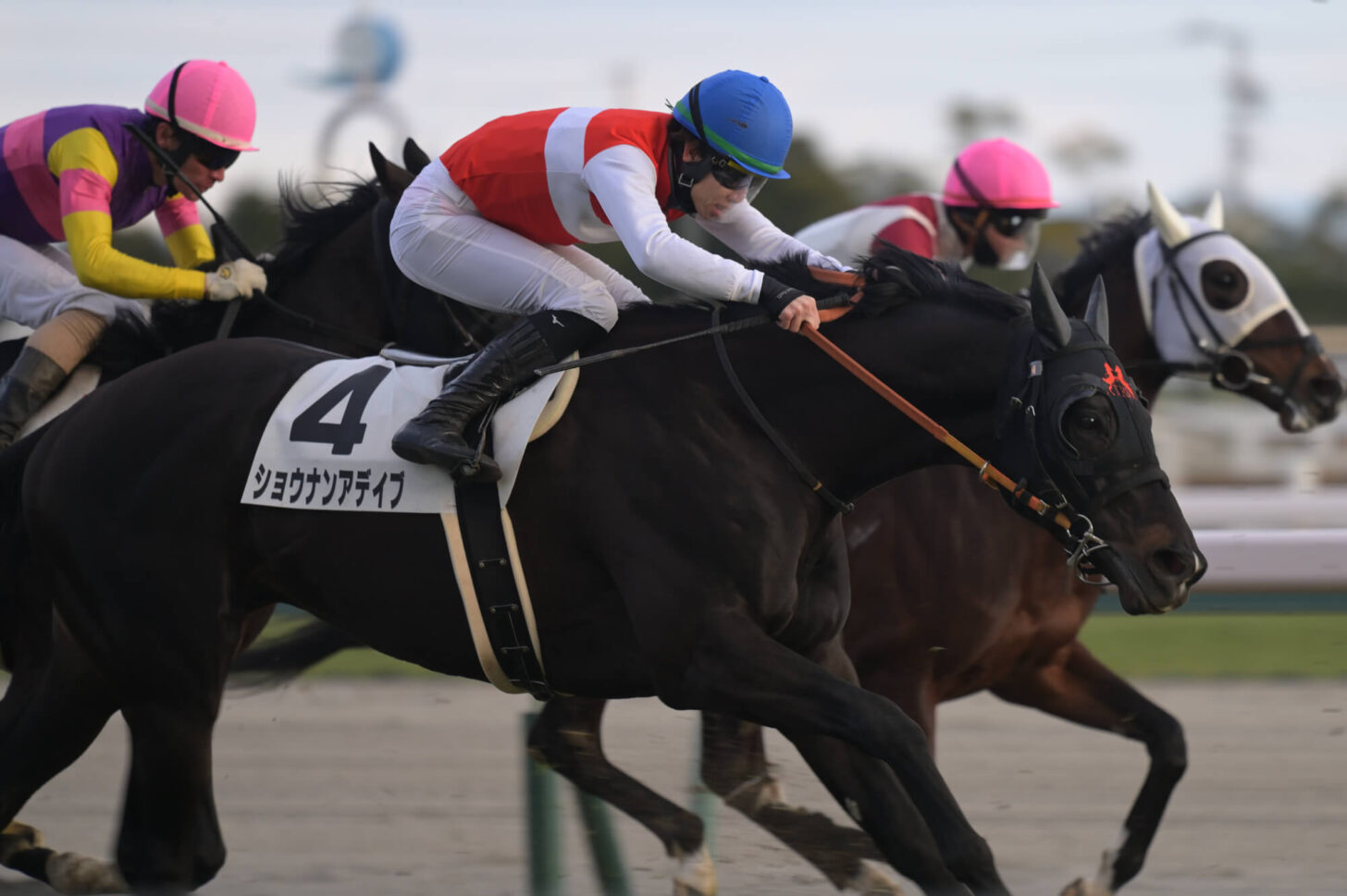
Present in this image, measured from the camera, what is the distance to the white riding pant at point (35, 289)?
4.49 m

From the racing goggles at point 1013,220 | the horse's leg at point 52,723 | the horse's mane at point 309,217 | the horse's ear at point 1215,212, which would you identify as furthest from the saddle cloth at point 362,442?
the horse's ear at point 1215,212

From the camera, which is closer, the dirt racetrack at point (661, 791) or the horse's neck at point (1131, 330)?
the dirt racetrack at point (661, 791)

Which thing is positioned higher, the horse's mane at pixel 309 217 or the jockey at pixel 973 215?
the horse's mane at pixel 309 217

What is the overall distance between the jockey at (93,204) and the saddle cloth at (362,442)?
2.90 ft

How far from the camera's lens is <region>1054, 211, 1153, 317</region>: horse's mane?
15.3 feet

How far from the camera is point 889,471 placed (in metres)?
3.37

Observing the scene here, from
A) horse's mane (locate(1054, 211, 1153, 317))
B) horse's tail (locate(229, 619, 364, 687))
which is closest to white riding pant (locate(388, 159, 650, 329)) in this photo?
horse's tail (locate(229, 619, 364, 687))

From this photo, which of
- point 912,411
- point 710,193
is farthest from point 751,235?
point 912,411

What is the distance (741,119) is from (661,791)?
2.56m

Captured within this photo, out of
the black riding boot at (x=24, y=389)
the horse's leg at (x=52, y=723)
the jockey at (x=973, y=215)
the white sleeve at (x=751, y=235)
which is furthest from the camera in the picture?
the jockey at (x=973, y=215)

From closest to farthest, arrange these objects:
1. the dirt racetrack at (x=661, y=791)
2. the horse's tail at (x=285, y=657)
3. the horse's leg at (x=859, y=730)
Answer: the horse's leg at (x=859, y=730) → the dirt racetrack at (x=661, y=791) → the horse's tail at (x=285, y=657)

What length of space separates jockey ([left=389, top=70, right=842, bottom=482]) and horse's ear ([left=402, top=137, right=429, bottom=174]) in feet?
4.46

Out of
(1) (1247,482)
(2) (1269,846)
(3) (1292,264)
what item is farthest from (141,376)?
(3) (1292,264)

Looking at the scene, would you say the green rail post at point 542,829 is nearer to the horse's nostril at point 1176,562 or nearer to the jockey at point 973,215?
the horse's nostril at point 1176,562
